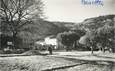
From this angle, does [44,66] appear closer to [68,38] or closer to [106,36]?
[68,38]

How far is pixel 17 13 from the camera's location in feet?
10.5

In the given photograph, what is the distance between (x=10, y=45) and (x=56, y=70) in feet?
2.46

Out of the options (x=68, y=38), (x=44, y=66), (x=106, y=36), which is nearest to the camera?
(x=44, y=66)

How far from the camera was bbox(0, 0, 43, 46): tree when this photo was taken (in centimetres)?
296

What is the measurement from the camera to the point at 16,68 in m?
2.60

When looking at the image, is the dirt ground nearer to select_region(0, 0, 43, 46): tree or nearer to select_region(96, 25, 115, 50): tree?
select_region(0, 0, 43, 46): tree

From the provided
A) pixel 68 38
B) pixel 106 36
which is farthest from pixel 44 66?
pixel 106 36

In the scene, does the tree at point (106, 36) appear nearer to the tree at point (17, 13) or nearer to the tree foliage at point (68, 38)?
the tree foliage at point (68, 38)

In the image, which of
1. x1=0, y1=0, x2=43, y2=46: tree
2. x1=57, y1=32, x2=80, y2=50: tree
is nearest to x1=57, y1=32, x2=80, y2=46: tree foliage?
x1=57, y1=32, x2=80, y2=50: tree

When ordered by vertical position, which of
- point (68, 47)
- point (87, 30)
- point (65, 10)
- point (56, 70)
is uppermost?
point (65, 10)

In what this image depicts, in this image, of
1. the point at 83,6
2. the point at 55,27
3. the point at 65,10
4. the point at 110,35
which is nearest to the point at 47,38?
the point at 55,27

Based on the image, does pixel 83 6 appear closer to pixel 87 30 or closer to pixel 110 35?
pixel 87 30

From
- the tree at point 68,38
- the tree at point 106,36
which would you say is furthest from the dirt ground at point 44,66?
the tree at point 106,36

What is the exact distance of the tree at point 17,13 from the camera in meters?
2.96
